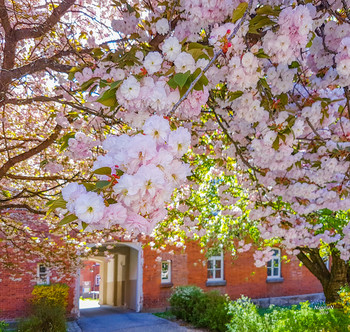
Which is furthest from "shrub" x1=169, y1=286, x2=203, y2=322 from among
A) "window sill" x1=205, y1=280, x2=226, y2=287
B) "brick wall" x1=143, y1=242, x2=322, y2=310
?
"window sill" x1=205, y1=280, x2=226, y2=287

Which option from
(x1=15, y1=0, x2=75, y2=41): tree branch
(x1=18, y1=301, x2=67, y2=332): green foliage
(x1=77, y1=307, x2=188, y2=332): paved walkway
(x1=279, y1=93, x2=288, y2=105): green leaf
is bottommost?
(x1=77, y1=307, x2=188, y2=332): paved walkway

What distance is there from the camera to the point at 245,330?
732cm

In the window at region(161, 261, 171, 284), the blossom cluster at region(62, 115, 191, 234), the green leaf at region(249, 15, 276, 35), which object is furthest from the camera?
the window at region(161, 261, 171, 284)

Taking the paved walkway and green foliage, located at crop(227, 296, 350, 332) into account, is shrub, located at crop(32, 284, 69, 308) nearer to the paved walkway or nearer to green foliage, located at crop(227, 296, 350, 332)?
the paved walkway

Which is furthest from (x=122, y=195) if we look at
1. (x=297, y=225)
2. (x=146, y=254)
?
(x=146, y=254)

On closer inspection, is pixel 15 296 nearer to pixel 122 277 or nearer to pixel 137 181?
pixel 122 277

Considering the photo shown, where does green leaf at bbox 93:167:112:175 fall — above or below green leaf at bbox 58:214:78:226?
above

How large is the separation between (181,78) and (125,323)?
11.9 m

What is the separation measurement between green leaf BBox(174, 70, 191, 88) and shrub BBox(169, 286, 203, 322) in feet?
36.7

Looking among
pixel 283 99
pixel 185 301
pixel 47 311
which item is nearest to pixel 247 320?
pixel 185 301

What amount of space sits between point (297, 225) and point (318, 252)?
16.7 ft

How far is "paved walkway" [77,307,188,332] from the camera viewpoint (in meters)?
10.8

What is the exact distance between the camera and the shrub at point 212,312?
1020 cm

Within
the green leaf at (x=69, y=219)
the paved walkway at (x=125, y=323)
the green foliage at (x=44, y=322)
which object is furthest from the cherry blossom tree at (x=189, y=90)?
the paved walkway at (x=125, y=323)
